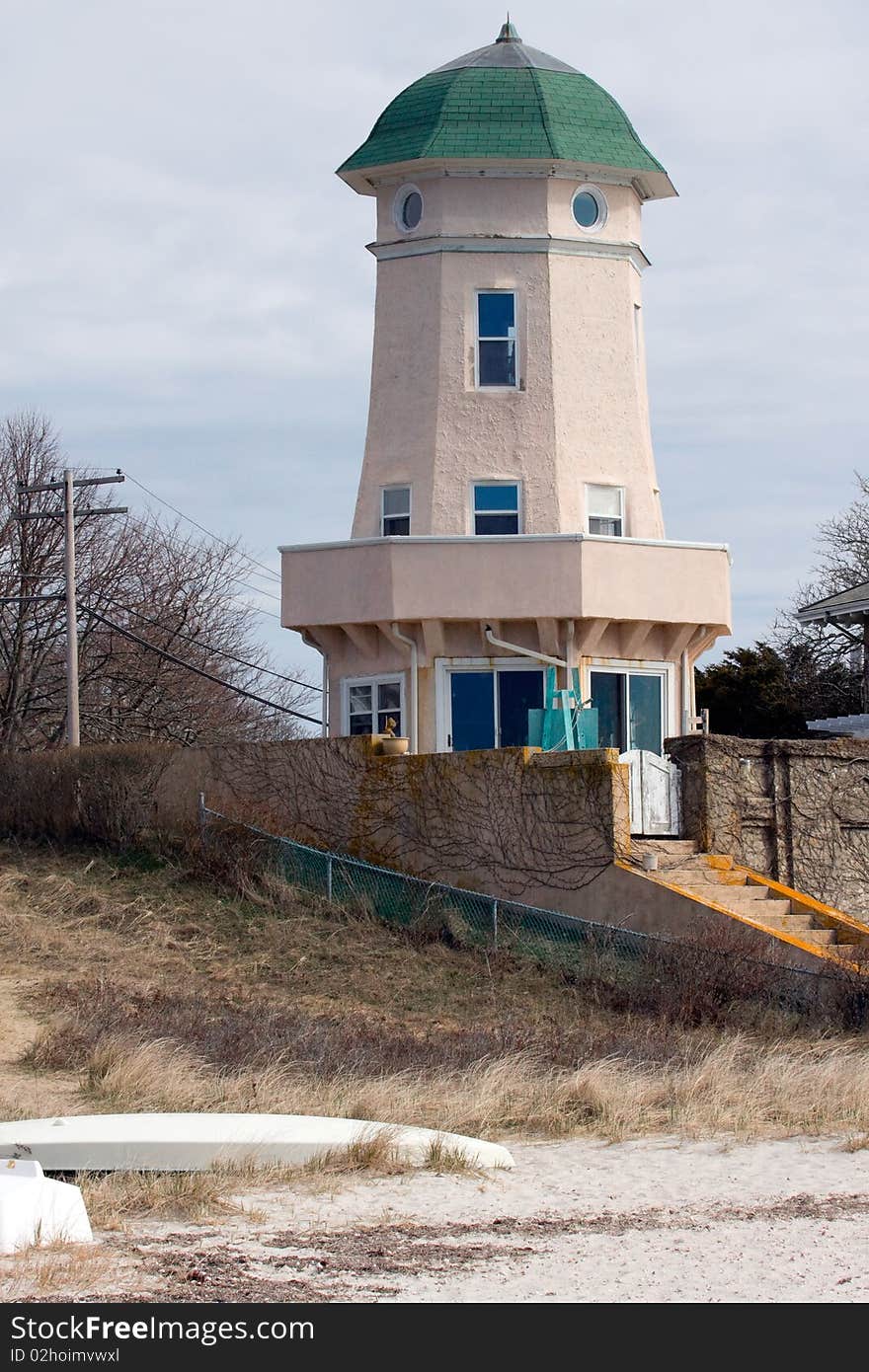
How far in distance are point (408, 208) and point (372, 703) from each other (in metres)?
9.16

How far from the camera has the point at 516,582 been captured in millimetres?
33094

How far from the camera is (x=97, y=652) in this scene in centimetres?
5159

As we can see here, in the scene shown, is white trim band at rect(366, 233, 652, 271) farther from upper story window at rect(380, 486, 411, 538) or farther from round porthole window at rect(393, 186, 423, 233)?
upper story window at rect(380, 486, 411, 538)

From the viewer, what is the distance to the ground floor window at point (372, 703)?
112 ft

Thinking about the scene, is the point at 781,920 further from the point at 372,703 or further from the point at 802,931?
the point at 372,703

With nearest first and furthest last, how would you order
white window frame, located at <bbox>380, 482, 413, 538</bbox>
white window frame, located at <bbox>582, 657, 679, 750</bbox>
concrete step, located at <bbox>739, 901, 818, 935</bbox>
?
Result: concrete step, located at <bbox>739, 901, 818, 935</bbox>, white window frame, located at <bbox>582, 657, 679, 750</bbox>, white window frame, located at <bbox>380, 482, 413, 538</bbox>

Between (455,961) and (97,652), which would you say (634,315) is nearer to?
(455,961)

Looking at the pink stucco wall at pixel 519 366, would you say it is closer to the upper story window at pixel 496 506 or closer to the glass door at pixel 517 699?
the upper story window at pixel 496 506

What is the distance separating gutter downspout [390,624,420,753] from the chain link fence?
411 centimetres

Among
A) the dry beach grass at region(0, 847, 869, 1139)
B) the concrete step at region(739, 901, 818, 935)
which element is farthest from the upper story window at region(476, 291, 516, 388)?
the concrete step at region(739, 901, 818, 935)

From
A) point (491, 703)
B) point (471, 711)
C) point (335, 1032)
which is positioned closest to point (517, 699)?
point (491, 703)

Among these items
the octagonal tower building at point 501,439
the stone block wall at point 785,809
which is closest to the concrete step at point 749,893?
the stone block wall at point 785,809

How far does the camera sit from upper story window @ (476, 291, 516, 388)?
35.1m

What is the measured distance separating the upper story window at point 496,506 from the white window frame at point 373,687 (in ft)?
10.2
